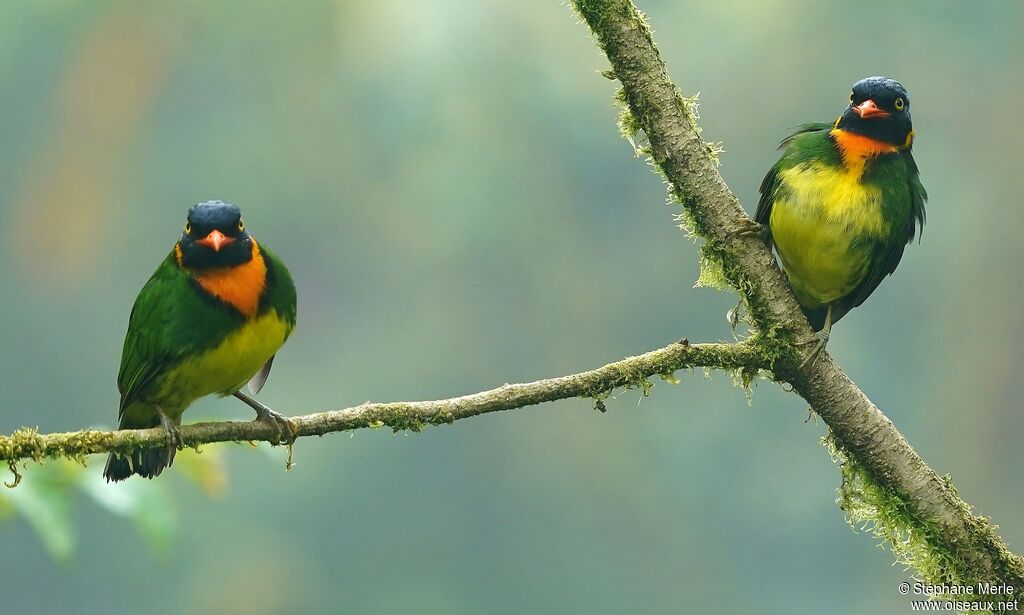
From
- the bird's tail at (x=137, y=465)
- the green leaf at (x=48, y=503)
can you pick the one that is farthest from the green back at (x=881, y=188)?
the green leaf at (x=48, y=503)

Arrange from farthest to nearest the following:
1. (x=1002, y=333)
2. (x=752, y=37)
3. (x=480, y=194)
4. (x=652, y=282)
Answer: (x=480, y=194), (x=752, y=37), (x=652, y=282), (x=1002, y=333)

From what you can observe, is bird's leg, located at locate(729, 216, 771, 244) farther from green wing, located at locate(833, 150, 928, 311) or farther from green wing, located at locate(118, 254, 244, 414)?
green wing, located at locate(118, 254, 244, 414)

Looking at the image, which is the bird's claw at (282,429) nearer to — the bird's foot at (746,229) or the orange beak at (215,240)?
the orange beak at (215,240)

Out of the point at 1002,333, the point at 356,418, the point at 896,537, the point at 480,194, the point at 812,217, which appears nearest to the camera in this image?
the point at 356,418

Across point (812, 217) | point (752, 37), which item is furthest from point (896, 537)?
point (752, 37)

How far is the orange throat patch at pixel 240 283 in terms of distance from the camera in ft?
10.6

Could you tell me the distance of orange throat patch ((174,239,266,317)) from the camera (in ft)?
10.6

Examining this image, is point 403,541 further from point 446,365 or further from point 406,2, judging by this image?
point 406,2

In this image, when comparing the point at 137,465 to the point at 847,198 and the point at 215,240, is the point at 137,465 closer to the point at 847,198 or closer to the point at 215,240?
the point at 215,240

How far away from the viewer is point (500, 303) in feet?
74.4

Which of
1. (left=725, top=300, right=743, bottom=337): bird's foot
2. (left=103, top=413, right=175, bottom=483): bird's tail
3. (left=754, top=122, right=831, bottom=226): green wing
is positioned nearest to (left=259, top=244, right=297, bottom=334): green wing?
(left=103, top=413, right=175, bottom=483): bird's tail

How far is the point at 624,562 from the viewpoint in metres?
20.9

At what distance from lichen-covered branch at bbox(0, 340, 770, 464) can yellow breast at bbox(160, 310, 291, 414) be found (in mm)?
431

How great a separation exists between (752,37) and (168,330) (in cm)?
2048
